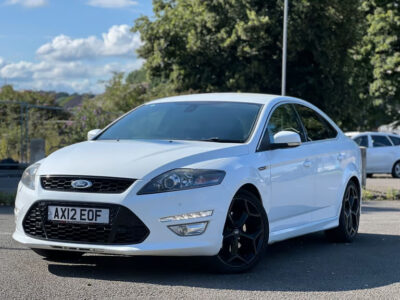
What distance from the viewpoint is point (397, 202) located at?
15500mm

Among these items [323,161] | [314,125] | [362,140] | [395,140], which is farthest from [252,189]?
[395,140]

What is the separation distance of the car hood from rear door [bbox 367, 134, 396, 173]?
779 inches

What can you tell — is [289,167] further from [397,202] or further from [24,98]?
[24,98]

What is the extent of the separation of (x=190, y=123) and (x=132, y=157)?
3.74 ft

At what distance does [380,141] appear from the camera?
26.1 metres

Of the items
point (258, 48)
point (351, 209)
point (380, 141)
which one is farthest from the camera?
point (258, 48)

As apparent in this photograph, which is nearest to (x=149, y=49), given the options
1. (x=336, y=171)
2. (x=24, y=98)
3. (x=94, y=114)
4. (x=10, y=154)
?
(x=24, y=98)

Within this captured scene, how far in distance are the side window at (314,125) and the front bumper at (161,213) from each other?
2347 mm

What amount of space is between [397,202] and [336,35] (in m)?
19.6

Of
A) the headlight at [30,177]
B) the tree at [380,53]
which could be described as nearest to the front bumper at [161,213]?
the headlight at [30,177]

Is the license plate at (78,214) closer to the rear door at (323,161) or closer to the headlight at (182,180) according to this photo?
the headlight at (182,180)

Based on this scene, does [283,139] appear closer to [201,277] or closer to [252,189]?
[252,189]

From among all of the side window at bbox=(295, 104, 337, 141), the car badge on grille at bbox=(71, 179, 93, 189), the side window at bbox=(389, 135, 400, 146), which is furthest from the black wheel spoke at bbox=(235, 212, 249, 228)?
the side window at bbox=(389, 135, 400, 146)

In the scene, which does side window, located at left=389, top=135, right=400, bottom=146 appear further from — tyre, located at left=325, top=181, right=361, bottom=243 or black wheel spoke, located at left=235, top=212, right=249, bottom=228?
black wheel spoke, located at left=235, top=212, right=249, bottom=228
